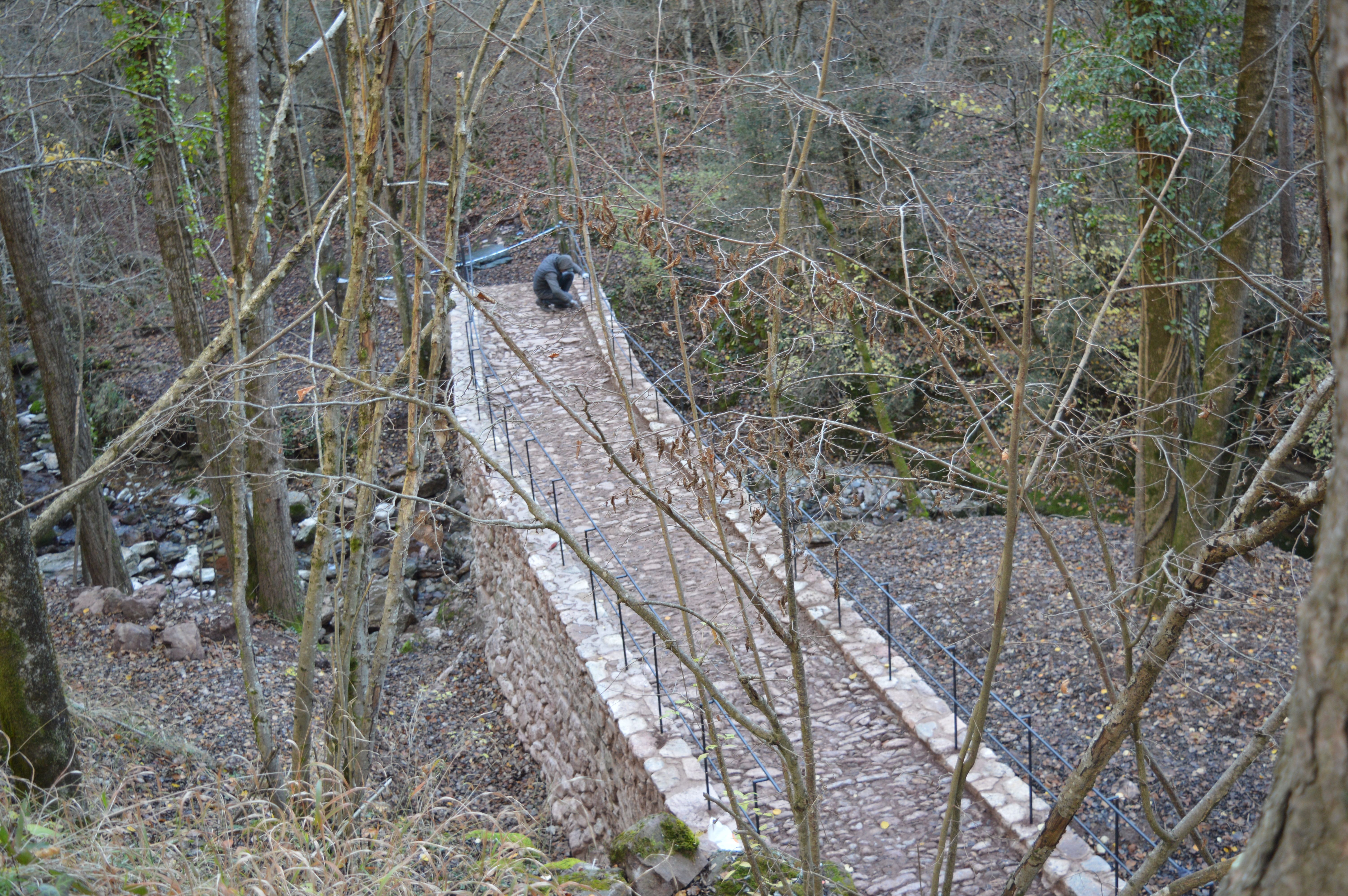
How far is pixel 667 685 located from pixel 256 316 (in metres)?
4.23

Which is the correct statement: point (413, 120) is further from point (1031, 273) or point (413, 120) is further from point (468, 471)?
point (1031, 273)

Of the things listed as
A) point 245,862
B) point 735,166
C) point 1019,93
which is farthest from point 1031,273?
point 1019,93

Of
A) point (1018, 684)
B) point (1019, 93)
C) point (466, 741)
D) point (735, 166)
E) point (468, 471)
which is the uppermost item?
point (1019, 93)

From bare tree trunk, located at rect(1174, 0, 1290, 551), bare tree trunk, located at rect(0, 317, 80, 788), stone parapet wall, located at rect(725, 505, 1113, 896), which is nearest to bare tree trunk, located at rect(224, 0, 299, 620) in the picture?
bare tree trunk, located at rect(0, 317, 80, 788)

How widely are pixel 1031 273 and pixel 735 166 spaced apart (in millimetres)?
9225

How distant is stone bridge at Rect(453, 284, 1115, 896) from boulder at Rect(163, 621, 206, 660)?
9.98ft

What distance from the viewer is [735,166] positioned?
11305 mm

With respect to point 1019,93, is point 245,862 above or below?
below

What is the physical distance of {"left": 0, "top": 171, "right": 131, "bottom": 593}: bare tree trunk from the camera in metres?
9.57

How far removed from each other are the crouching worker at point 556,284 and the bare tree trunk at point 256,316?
5248 mm

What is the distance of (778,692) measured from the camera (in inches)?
260

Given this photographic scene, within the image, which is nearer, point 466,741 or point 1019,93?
point 466,741

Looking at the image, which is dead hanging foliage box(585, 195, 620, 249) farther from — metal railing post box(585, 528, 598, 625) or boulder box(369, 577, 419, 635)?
boulder box(369, 577, 419, 635)

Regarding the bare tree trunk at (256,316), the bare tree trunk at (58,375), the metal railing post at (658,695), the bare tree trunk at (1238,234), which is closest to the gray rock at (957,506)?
the bare tree trunk at (1238,234)
